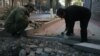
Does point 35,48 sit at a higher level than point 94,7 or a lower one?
lower

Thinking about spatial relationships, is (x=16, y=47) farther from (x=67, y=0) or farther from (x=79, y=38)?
(x=67, y=0)

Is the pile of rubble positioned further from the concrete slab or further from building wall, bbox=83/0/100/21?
building wall, bbox=83/0/100/21

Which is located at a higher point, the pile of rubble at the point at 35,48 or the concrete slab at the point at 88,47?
the concrete slab at the point at 88,47

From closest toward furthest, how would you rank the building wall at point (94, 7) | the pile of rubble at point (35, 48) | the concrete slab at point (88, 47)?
the concrete slab at point (88, 47), the pile of rubble at point (35, 48), the building wall at point (94, 7)

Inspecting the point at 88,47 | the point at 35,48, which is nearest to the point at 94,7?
the point at 35,48

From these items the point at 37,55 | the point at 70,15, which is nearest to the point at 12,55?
the point at 37,55

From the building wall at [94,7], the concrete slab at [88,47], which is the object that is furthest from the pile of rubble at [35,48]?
the building wall at [94,7]

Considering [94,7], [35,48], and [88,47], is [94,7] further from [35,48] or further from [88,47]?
[88,47]

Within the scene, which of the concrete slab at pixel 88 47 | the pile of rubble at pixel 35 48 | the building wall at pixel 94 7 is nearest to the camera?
the concrete slab at pixel 88 47

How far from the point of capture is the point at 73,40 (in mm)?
9891

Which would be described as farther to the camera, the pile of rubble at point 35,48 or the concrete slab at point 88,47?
the pile of rubble at point 35,48

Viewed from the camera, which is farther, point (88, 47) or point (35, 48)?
point (35, 48)

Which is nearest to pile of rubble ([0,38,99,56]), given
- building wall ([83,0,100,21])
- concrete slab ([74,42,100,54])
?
concrete slab ([74,42,100,54])

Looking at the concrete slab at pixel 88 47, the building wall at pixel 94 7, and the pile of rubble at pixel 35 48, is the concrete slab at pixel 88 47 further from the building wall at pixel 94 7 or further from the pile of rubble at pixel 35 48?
the building wall at pixel 94 7
